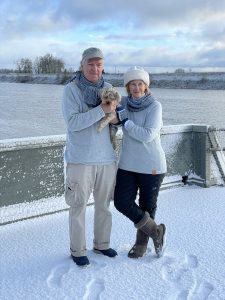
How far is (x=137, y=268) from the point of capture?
3791mm

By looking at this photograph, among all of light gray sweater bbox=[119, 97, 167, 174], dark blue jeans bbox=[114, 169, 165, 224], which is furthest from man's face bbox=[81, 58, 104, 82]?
dark blue jeans bbox=[114, 169, 165, 224]

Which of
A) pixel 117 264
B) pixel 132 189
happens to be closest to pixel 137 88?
pixel 132 189

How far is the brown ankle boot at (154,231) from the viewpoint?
3.84m

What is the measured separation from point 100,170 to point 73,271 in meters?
0.83

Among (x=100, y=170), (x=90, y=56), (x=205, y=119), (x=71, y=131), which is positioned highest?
(x=90, y=56)

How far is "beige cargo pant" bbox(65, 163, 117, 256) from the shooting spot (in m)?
3.64

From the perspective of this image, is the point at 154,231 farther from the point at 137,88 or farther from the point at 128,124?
the point at 137,88

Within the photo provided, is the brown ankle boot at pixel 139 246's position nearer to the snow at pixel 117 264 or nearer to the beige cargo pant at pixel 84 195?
the snow at pixel 117 264

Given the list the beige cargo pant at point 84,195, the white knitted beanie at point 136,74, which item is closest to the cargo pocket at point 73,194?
the beige cargo pant at point 84,195

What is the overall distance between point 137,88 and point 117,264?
56.9 inches

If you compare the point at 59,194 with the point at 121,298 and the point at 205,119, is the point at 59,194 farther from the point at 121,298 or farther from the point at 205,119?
the point at 205,119

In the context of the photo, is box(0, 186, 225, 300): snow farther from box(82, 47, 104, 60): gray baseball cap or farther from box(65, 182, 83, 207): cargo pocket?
box(82, 47, 104, 60): gray baseball cap

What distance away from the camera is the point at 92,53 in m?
3.55

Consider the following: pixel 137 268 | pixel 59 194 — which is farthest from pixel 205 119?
pixel 137 268
